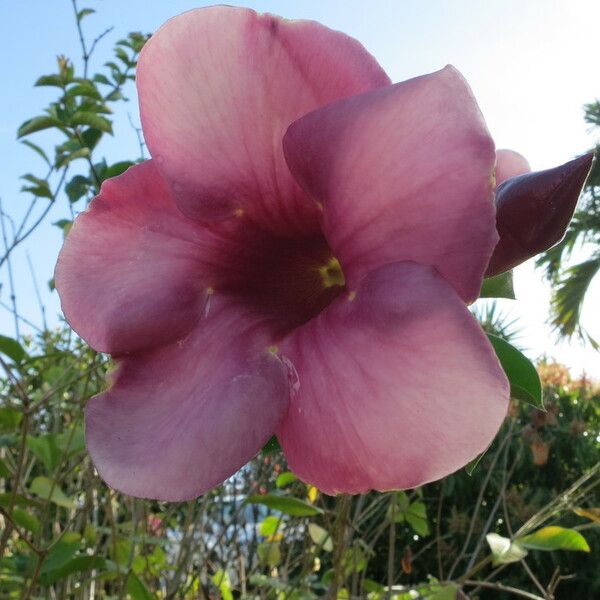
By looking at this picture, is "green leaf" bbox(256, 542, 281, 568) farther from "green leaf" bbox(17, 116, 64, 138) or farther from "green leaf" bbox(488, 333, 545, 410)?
"green leaf" bbox(488, 333, 545, 410)

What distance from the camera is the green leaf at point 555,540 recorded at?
1378 mm

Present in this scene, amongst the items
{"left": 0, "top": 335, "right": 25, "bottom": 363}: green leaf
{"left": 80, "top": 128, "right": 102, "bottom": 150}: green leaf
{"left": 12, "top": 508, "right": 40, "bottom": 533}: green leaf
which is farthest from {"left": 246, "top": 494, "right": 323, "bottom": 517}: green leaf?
{"left": 80, "top": 128, "right": 102, "bottom": 150}: green leaf

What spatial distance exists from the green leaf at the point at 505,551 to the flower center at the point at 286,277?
1018 mm

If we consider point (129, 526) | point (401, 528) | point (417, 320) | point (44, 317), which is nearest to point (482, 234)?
point (417, 320)

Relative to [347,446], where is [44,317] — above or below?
above

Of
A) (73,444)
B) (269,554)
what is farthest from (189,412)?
(269,554)

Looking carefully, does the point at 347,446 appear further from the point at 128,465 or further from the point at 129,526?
the point at 129,526

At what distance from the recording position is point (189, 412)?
45 cm

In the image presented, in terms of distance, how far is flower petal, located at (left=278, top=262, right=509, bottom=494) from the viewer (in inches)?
14.5

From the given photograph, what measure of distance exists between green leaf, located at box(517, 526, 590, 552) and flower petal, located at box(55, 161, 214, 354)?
1144 millimetres

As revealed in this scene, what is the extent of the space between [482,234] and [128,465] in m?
0.25

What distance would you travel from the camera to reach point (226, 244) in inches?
21.4

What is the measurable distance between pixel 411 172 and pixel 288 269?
0.65ft

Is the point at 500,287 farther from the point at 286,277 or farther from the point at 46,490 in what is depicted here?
the point at 46,490
